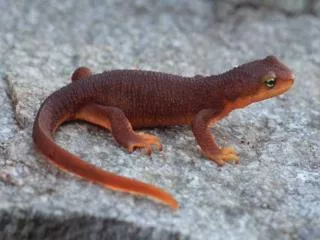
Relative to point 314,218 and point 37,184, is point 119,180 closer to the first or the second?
point 37,184

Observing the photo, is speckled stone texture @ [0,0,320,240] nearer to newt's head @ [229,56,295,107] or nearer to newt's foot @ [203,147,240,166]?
newt's foot @ [203,147,240,166]

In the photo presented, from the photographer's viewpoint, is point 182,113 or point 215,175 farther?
point 182,113

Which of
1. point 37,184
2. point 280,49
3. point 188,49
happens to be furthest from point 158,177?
point 280,49

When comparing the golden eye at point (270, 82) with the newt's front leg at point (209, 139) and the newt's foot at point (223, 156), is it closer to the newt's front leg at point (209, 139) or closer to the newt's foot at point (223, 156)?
the newt's front leg at point (209, 139)

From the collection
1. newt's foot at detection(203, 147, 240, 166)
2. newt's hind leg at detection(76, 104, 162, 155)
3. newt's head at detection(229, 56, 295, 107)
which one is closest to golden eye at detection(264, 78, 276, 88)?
newt's head at detection(229, 56, 295, 107)


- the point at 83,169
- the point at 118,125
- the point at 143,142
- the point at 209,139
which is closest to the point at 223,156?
the point at 209,139

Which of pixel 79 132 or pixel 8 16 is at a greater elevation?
pixel 79 132

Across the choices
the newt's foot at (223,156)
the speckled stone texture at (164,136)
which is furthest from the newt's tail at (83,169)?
the newt's foot at (223,156)
